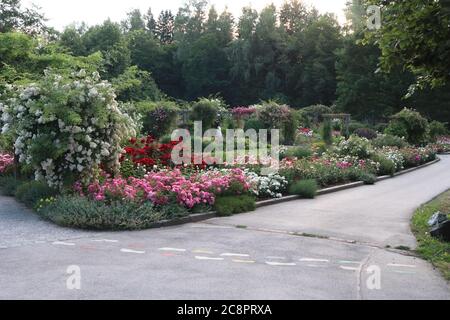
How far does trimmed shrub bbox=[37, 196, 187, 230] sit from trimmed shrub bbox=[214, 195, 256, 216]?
2.94ft

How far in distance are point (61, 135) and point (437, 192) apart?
9.51 meters

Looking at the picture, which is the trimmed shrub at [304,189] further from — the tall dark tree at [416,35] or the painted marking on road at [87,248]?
the painted marking on road at [87,248]

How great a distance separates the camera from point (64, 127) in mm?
9141

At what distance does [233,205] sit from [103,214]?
2.65 meters

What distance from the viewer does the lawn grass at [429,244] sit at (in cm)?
640

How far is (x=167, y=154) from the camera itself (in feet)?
43.2

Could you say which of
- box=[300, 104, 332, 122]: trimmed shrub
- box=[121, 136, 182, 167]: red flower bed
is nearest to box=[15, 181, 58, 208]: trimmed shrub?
box=[121, 136, 182, 167]: red flower bed

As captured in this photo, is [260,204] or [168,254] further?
[260,204]

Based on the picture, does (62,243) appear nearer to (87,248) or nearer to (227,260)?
(87,248)

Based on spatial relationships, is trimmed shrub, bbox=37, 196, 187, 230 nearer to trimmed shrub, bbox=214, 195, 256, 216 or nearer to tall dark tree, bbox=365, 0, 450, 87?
trimmed shrub, bbox=214, 195, 256, 216

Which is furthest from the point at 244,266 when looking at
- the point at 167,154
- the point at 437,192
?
the point at 437,192

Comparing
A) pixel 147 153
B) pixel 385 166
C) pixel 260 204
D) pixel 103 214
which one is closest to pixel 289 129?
pixel 385 166

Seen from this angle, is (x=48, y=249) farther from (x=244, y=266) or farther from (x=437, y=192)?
→ (x=437, y=192)

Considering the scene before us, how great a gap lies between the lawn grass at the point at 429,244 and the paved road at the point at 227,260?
0.16 metres
